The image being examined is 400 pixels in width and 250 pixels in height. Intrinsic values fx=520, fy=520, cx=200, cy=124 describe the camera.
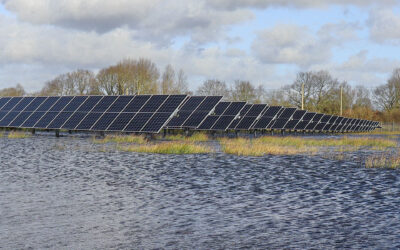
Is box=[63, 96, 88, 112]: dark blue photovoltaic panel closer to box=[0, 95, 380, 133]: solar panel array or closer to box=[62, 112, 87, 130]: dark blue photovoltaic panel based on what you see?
box=[0, 95, 380, 133]: solar panel array

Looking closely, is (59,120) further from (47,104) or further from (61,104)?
(47,104)

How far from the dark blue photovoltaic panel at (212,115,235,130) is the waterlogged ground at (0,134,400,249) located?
19.9 metres

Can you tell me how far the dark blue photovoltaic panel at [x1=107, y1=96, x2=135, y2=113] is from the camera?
35781 millimetres

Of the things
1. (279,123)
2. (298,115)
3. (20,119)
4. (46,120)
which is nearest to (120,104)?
(46,120)

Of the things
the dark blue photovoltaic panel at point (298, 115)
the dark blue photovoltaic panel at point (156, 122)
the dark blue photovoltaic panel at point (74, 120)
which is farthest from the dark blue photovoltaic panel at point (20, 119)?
the dark blue photovoltaic panel at point (298, 115)

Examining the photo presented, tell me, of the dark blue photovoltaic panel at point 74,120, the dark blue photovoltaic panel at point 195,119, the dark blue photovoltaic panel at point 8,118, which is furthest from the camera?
the dark blue photovoltaic panel at point 8,118

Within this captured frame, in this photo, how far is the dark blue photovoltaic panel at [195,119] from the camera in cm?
3566

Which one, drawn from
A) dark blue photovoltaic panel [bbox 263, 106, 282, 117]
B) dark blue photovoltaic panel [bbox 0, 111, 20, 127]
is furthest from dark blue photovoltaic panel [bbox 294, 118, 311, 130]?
dark blue photovoltaic panel [bbox 0, 111, 20, 127]

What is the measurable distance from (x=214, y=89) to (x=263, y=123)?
40190 millimetres

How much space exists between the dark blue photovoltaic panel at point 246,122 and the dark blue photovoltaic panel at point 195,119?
6.39 m

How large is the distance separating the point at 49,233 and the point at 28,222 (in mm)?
951

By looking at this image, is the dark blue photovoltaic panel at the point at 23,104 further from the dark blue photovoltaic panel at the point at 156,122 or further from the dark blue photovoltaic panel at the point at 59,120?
the dark blue photovoltaic panel at the point at 156,122

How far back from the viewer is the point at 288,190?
13.1m

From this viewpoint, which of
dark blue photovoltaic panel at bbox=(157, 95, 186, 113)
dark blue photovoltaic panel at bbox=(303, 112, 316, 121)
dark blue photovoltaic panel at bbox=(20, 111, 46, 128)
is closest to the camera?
dark blue photovoltaic panel at bbox=(157, 95, 186, 113)
